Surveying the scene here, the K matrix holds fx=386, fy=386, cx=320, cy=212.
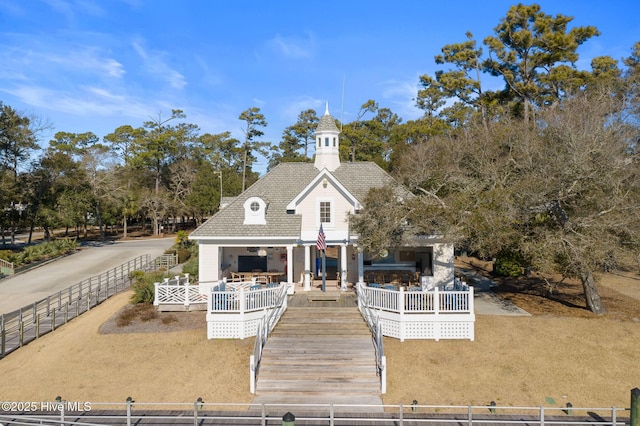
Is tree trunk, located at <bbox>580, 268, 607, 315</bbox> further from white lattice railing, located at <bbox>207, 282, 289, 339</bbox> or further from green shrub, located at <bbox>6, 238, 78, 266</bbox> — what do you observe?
green shrub, located at <bbox>6, 238, 78, 266</bbox>

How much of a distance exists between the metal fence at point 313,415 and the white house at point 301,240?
8907 mm

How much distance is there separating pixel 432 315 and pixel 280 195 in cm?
1186

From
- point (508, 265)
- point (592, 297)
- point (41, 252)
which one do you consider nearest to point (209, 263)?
point (592, 297)

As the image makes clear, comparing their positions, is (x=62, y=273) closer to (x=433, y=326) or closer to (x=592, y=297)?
(x=433, y=326)

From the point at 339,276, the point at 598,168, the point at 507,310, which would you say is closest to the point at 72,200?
the point at 339,276

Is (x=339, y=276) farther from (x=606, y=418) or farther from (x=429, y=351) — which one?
(x=606, y=418)

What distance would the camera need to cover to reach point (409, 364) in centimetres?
1393

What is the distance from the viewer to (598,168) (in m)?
16.1

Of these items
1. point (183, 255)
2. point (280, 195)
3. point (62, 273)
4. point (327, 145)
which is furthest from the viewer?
point (183, 255)

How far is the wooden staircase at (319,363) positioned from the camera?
40.3 feet

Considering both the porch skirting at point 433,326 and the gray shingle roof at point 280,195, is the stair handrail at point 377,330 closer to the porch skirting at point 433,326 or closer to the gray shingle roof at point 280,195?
the porch skirting at point 433,326

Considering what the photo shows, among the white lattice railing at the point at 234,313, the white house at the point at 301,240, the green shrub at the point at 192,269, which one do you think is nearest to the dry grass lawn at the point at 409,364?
the white lattice railing at the point at 234,313

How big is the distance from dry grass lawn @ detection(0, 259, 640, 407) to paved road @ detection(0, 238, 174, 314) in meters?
9.61

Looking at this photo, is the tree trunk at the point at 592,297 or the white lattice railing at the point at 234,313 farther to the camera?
the tree trunk at the point at 592,297
